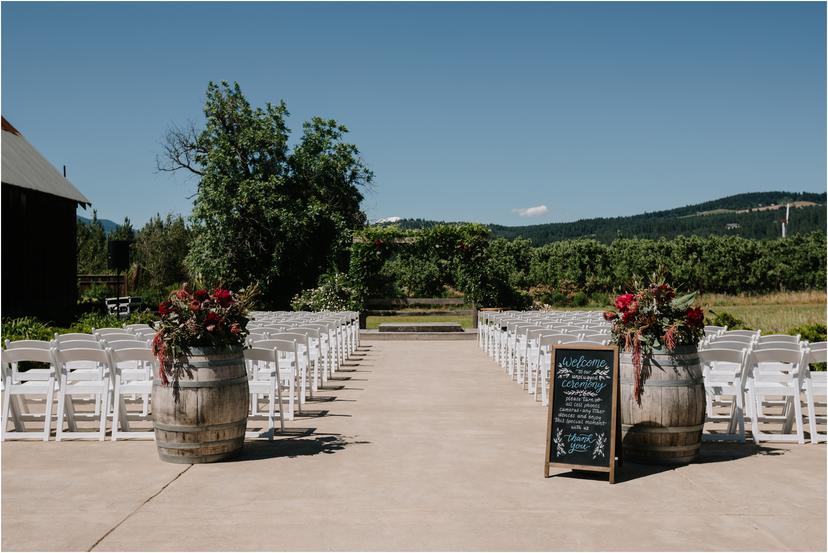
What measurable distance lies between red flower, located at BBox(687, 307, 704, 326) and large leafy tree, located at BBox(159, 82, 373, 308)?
25.7 meters

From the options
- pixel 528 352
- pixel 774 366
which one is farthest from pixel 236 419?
pixel 774 366

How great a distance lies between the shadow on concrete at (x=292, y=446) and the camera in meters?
7.00

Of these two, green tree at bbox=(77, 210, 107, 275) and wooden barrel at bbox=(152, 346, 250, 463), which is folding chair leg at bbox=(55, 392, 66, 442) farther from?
green tree at bbox=(77, 210, 107, 275)

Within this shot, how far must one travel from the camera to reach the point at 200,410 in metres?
6.52

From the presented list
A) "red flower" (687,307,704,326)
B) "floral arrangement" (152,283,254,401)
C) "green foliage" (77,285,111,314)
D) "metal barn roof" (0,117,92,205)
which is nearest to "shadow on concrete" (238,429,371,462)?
"floral arrangement" (152,283,254,401)

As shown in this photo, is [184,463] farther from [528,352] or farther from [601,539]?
[528,352]

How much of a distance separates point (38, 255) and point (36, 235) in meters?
0.68

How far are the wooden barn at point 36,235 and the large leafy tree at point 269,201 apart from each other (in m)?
5.95

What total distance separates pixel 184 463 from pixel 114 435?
1.46 metres

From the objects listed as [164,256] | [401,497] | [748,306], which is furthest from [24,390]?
[164,256]

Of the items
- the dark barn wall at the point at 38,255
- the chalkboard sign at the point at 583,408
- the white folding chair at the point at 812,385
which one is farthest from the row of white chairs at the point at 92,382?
the dark barn wall at the point at 38,255

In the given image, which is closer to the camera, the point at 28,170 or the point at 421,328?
the point at 421,328

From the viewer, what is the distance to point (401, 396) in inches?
425

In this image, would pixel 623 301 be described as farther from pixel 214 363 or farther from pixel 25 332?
pixel 25 332
